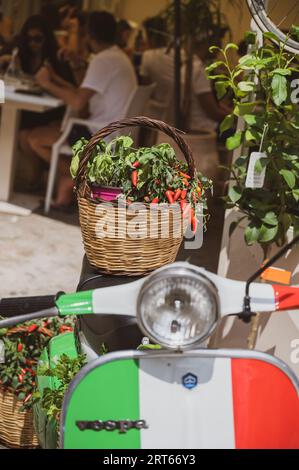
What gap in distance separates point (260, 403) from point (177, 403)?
20 cm

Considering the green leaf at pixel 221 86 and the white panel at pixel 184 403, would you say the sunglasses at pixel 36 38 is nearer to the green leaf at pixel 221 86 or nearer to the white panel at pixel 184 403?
the green leaf at pixel 221 86

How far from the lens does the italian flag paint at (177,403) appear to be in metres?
1.74

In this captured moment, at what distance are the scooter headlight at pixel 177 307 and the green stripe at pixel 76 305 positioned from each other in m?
0.16

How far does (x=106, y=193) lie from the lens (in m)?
2.46

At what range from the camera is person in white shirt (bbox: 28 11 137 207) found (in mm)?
6031

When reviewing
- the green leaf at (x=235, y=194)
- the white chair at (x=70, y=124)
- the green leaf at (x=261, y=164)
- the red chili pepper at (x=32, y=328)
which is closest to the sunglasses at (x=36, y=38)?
the white chair at (x=70, y=124)

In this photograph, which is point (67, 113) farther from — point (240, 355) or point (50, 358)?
point (240, 355)

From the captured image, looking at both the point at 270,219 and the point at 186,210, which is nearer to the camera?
the point at 186,210

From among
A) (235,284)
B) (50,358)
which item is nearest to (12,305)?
(235,284)

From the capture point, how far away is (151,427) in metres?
1.75

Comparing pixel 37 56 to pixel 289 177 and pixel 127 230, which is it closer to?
pixel 289 177

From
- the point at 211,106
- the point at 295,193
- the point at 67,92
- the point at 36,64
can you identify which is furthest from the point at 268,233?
the point at 36,64

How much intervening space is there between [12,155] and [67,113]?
0.62 m

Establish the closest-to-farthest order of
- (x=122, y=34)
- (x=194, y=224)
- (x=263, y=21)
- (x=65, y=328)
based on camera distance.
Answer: (x=194, y=224), (x=65, y=328), (x=263, y=21), (x=122, y=34)
